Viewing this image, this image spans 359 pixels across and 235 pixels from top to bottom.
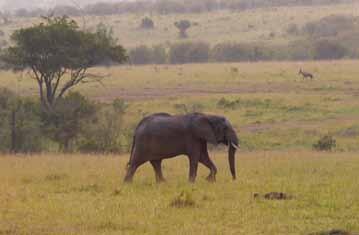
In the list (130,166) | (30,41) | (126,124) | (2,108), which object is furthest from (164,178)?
(30,41)

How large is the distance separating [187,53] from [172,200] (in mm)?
61092

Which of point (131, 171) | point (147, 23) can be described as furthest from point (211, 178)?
point (147, 23)

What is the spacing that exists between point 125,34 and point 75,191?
261 ft

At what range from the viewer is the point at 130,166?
1560 centimetres

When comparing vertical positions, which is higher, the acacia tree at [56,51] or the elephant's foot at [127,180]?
the acacia tree at [56,51]

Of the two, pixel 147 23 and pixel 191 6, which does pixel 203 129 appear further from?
pixel 191 6

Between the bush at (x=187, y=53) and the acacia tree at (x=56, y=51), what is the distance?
37.7 m

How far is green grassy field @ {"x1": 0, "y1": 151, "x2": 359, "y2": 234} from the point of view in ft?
35.5

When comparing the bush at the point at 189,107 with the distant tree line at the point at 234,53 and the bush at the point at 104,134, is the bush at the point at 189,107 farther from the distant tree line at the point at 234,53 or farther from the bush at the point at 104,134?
the distant tree line at the point at 234,53

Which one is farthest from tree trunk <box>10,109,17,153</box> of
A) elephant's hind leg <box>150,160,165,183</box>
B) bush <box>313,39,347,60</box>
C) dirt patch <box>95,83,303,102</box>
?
bush <box>313,39,347,60</box>

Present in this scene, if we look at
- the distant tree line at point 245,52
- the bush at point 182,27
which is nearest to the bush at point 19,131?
the distant tree line at point 245,52

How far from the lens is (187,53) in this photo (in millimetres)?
73250

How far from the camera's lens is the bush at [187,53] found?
2881 inches

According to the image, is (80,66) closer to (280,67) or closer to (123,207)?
(123,207)
